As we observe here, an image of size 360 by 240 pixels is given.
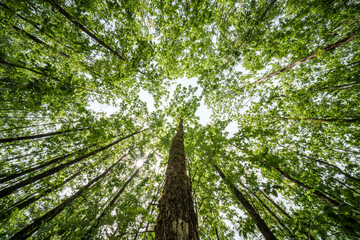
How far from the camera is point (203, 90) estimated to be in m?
8.39

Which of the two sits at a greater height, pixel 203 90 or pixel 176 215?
pixel 203 90

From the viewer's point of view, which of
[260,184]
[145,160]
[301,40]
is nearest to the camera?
[260,184]

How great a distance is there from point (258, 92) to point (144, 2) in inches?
303

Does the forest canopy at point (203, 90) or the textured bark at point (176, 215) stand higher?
the forest canopy at point (203, 90)

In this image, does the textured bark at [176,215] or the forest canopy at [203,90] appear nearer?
the textured bark at [176,215]

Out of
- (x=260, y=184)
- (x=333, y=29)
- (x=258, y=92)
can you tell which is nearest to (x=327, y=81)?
(x=333, y=29)

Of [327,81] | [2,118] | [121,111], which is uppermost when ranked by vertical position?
[2,118]

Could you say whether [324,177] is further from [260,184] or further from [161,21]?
[161,21]

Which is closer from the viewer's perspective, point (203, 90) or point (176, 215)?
point (176, 215)

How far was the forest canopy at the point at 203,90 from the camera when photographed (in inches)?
121

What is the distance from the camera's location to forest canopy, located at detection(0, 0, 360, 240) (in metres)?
3.09

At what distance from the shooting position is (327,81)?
5047mm

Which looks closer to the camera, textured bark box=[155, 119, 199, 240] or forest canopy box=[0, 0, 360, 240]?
textured bark box=[155, 119, 199, 240]

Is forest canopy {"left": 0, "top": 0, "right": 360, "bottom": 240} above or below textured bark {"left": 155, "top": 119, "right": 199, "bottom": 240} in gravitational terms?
above
